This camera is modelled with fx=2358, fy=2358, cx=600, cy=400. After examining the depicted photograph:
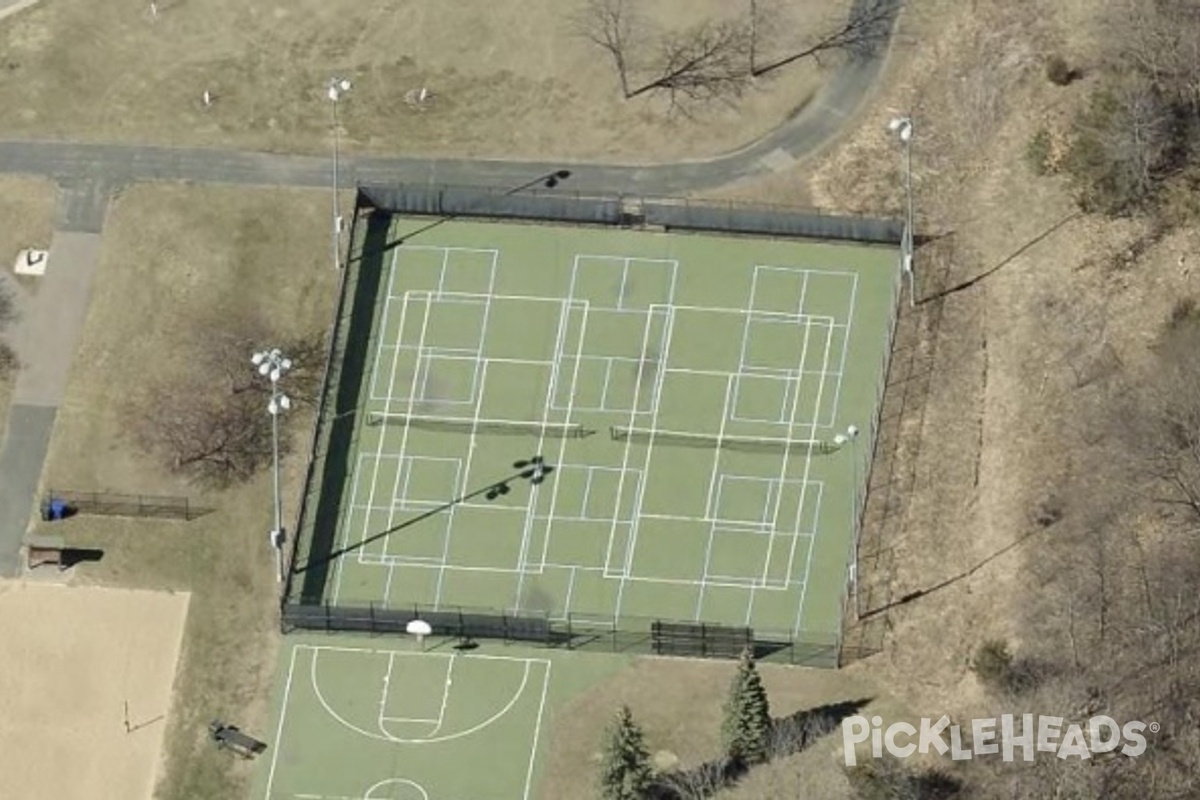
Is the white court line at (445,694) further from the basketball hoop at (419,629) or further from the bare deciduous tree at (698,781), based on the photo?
the bare deciduous tree at (698,781)

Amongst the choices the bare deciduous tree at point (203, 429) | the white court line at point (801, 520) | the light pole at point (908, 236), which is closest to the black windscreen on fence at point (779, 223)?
the light pole at point (908, 236)

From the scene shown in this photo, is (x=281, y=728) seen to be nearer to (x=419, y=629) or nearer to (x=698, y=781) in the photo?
(x=419, y=629)

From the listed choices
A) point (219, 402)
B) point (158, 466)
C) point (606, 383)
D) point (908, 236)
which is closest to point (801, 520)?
point (606, 383)

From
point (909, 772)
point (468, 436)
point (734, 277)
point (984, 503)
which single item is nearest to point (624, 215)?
point (734, 277)

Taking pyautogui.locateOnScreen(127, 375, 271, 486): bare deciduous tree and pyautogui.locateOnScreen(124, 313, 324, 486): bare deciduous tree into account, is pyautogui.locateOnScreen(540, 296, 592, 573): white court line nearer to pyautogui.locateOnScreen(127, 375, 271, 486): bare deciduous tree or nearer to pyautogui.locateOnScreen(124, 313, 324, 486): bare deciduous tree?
pyautogui.locateOnScreen(124, 313, 324, 486): bare deciduous tree

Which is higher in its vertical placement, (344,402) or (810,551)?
(344,402)

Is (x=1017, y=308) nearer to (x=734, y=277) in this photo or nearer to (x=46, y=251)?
(x=734, y=277)

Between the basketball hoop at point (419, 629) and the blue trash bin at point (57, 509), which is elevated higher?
the blue trash bin at point (57, 509)
